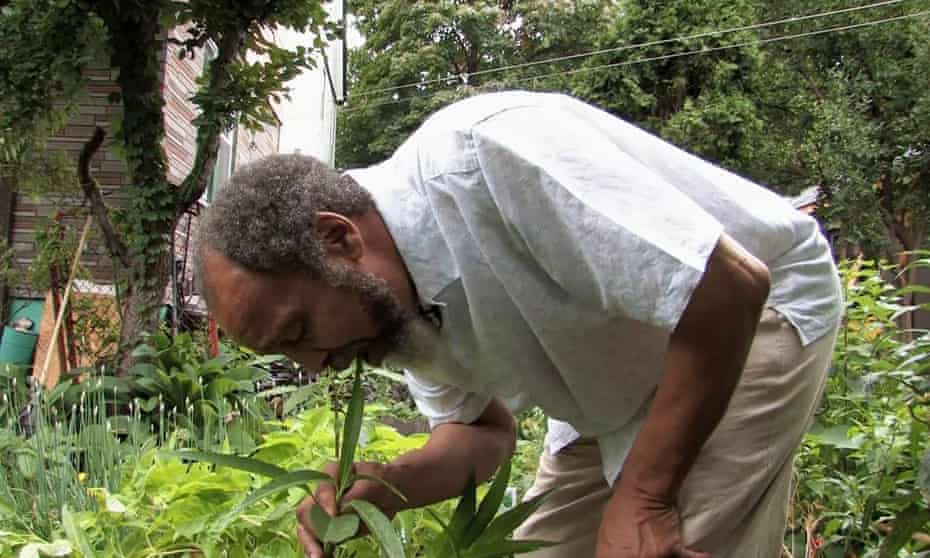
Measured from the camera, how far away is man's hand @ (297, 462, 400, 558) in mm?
1386

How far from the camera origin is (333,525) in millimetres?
1287

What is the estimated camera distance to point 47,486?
2.00 metres

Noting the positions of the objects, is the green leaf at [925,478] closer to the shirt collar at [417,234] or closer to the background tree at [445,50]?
the shirt collar at [417,234]

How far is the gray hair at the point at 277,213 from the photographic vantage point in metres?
1.20

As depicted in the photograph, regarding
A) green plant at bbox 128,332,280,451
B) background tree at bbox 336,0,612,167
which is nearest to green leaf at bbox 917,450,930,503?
green plant at bbox 128,332,280,451

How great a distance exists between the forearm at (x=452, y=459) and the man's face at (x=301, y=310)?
36cm

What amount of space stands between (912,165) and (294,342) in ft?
45.3

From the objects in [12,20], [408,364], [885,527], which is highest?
[12,20]

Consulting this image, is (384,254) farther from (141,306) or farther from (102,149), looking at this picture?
(102,149)

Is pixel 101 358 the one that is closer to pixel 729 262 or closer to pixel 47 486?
Answer: pixel 47 486

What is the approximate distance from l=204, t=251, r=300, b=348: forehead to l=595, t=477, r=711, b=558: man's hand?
0.57 metres

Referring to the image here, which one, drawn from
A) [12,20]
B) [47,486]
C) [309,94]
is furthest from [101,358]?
[309,94]

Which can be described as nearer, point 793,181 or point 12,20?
point 12,20

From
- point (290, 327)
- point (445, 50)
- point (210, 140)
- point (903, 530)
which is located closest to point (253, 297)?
point (290, 327)
